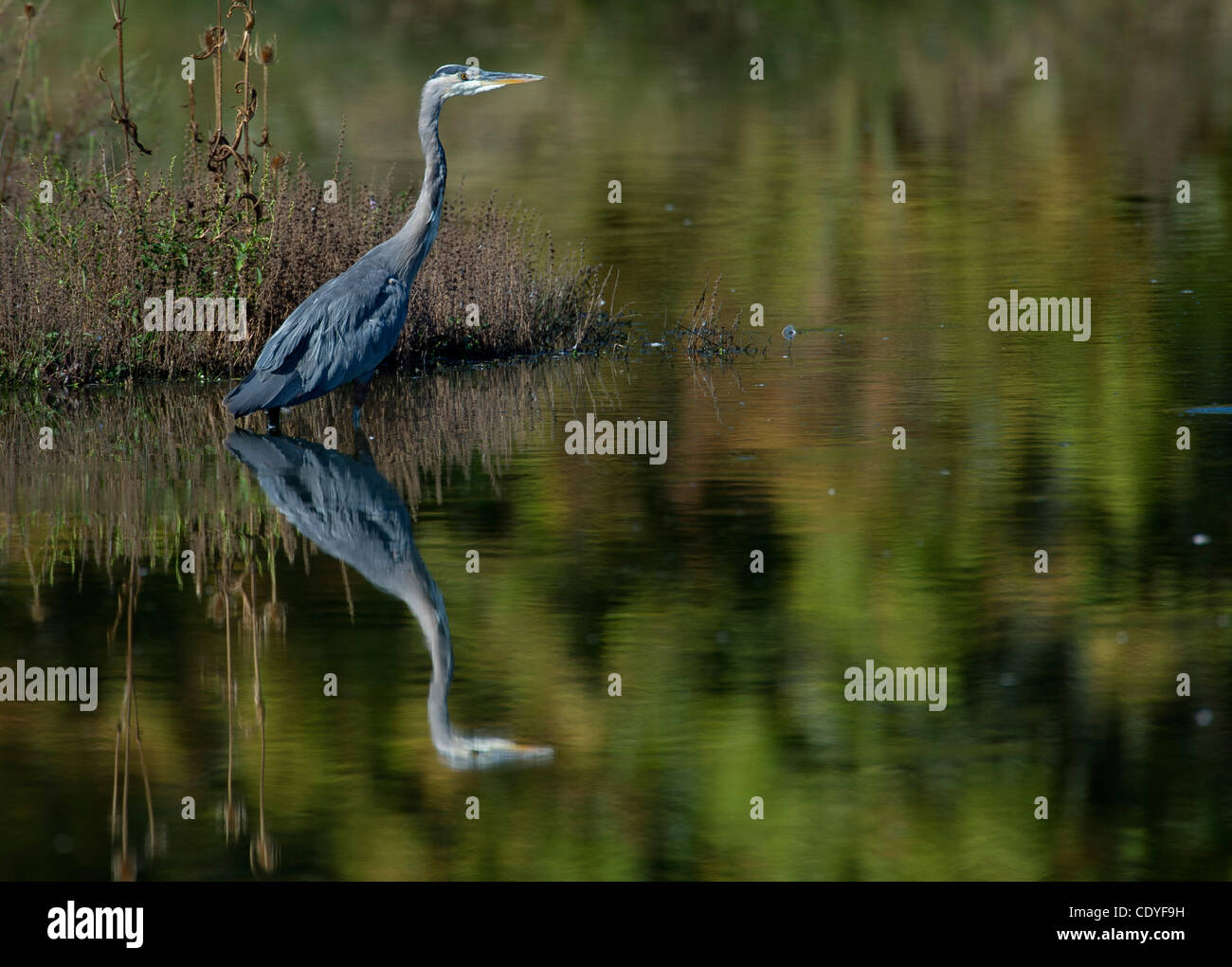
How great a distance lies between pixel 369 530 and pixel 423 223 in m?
3.74

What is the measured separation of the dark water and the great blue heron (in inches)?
16.6

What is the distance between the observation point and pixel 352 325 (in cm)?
1497

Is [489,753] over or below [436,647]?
below

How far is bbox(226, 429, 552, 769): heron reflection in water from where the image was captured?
8500 mm

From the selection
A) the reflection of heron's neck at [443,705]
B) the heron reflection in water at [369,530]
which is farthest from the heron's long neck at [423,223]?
the reflection of heron's neck at [443,705]

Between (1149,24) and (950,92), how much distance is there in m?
13.7

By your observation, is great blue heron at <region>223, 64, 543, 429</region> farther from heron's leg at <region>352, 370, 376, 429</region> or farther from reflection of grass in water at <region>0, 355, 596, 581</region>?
reflection of grass in water at <region>0, 355, 596, 581</region>

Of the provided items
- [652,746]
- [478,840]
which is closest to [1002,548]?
[652,746]

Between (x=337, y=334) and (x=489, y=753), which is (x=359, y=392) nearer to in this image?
(x=337, y=334)

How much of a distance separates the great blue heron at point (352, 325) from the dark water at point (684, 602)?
0.42 m

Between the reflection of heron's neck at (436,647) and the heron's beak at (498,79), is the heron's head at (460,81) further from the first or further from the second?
the reflection of heron's neck at (436,647)

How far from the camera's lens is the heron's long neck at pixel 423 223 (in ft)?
50.0

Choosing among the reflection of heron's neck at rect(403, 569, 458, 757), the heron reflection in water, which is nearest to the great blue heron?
the heron reflection in water

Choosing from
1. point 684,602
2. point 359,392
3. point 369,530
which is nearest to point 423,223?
point 359,392
